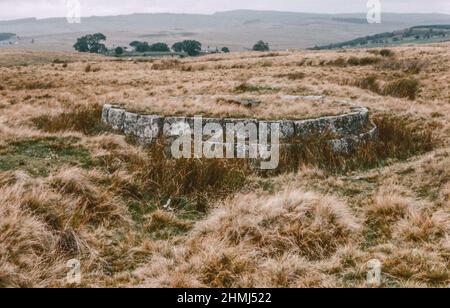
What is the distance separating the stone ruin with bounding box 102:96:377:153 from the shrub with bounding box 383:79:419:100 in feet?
32.1

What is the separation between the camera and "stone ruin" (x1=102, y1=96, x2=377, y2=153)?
35.7 ft

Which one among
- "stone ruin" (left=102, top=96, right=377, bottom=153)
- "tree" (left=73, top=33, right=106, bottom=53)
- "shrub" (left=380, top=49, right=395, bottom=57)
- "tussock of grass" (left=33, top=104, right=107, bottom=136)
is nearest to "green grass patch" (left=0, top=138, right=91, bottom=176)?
"tussock of grass" (left=33, top=104, right=107, bottom=136)

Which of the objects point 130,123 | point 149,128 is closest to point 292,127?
point 149,128

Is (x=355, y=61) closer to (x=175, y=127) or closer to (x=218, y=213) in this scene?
(x=175, y=127)

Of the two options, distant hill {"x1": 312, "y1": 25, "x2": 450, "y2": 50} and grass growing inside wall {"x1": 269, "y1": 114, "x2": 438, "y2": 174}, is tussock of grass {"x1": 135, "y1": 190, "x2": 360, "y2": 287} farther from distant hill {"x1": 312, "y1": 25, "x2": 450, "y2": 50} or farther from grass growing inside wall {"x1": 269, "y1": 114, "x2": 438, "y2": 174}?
distant hill {"x1": 312, "y1": 25, "x2": 450, "y2": 50}

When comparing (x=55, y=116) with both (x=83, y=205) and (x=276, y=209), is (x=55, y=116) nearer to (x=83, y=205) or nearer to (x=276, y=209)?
(x=83, y=205)

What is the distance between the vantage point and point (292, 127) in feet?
35.8

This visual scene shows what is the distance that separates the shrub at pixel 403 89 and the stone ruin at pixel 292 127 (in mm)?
9774

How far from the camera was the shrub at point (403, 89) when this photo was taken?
68.8 ft

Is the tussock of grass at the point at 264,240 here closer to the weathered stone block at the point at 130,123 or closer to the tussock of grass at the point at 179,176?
the tussock of grass at the point at 179,176

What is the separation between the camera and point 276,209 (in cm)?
630

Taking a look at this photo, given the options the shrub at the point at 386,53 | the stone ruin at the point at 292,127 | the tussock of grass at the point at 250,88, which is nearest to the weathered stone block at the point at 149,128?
the stone ruin at the point at 292,127
